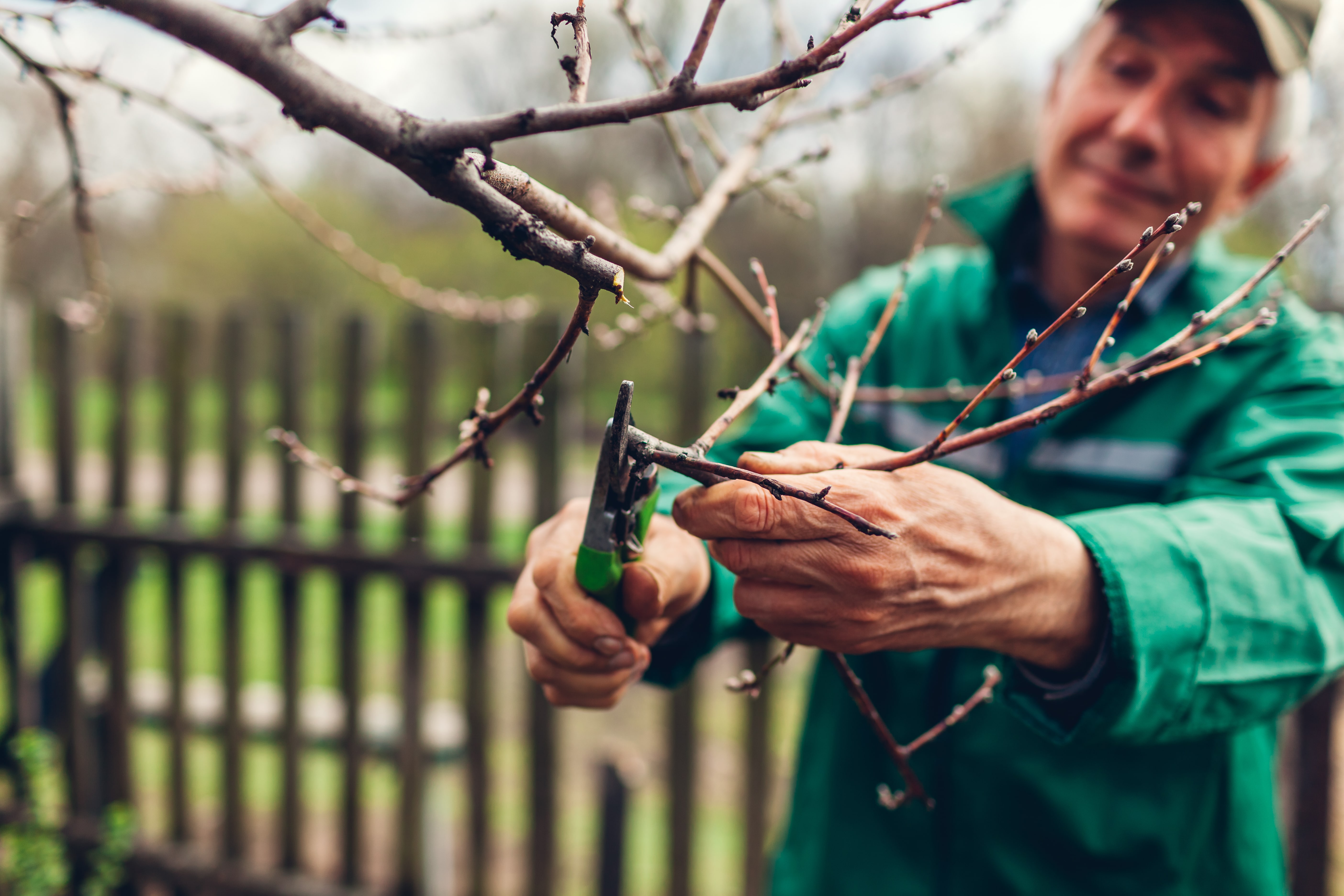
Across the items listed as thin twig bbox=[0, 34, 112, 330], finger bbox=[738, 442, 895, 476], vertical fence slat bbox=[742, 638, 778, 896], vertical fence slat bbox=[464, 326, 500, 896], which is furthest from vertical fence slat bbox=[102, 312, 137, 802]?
finger bbox=[738, 442, 895, 476]

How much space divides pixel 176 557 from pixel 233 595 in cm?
25

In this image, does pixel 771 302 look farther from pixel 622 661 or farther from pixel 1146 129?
pixel 1146 129

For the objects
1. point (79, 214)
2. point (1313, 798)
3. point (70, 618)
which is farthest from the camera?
point (70, 618)

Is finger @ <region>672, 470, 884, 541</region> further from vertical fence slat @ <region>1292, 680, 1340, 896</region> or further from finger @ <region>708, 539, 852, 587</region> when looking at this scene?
vertical fence slat @ <region>1292, 680, 1340, 896</region>

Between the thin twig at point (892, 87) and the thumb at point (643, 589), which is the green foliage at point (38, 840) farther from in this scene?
the thin twig at point (892, 87)

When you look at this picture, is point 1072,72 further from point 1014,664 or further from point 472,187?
point 472,187

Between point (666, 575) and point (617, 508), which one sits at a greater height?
point (617, 508)

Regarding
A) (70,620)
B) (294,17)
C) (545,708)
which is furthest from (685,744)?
(294,17)

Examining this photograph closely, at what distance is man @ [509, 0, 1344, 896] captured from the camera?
3.14 ft

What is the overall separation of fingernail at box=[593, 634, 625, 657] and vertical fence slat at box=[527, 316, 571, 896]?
1668mm

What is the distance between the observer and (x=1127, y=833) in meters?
1.56

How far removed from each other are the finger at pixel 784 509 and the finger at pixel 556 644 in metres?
0.30

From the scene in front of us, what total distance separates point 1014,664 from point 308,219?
158 cm

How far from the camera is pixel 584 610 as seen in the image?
3.48ft
